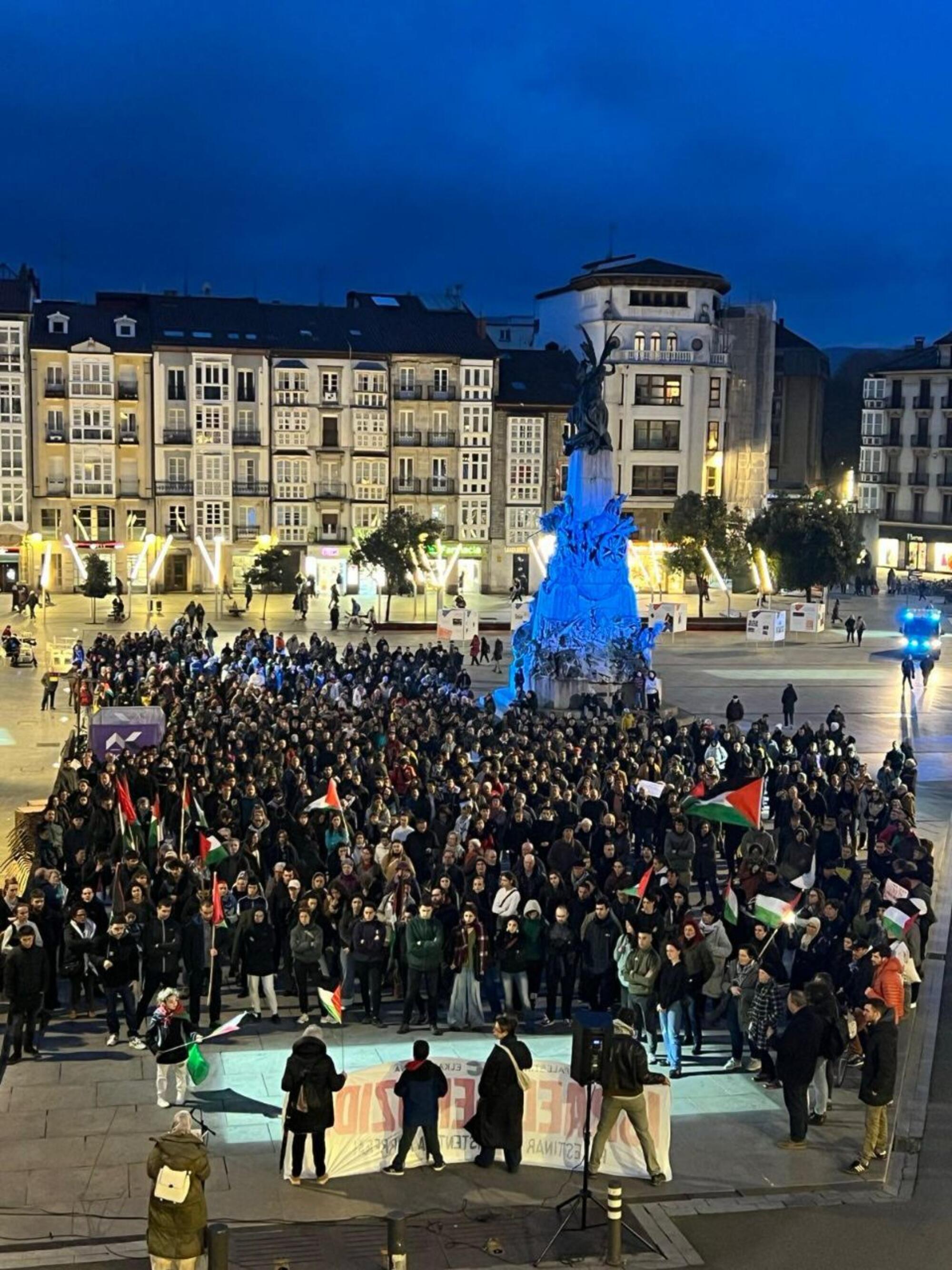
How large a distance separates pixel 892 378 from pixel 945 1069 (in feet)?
266

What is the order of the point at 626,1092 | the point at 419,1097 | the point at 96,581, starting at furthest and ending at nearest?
the point at 96,581
the point at 419,1097
the point at 626,1092

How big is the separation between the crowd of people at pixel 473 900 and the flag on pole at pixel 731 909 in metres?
0.31

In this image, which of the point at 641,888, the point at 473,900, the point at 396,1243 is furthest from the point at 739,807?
the point at 396,1243

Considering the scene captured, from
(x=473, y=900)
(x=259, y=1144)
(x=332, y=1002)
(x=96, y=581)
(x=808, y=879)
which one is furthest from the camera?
(x=96, y=581)

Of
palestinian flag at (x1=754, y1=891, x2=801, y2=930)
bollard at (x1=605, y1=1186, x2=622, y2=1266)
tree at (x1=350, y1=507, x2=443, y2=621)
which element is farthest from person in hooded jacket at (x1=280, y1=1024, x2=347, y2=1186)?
tree at (x1=350, y1=507, x2=443, y2=621)

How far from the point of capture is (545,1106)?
1138 cm

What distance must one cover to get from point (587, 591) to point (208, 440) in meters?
41.6

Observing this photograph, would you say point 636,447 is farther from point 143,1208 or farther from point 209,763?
point 143,1208

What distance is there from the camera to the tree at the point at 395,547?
6350 cm

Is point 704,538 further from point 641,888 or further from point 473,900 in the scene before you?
point 473,900

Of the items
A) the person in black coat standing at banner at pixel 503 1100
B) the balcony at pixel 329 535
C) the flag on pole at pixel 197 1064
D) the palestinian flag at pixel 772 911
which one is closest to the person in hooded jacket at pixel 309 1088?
the person in black coat standing at banner at pixel 503 1100

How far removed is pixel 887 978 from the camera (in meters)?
13.2

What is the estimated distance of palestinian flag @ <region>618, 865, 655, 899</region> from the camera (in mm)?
14961

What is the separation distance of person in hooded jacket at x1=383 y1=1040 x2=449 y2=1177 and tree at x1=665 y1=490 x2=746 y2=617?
53.9 meters
